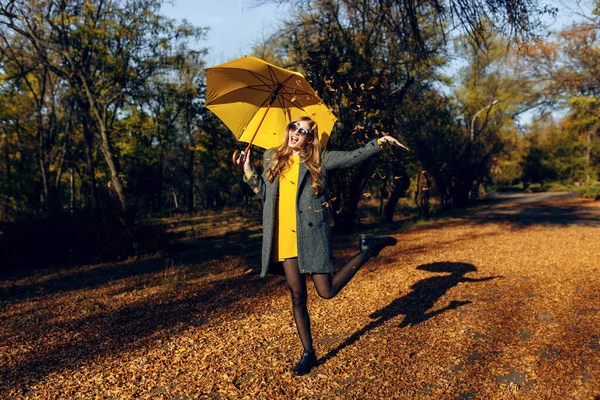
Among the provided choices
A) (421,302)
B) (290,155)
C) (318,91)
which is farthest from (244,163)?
(318,91)

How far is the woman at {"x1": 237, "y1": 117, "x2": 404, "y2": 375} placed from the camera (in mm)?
3092

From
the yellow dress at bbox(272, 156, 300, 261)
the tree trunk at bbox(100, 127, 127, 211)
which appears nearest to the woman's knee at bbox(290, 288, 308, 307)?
the yellow dress at bbox(272, 156, 300, 261)

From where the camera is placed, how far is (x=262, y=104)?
3682 millimetres

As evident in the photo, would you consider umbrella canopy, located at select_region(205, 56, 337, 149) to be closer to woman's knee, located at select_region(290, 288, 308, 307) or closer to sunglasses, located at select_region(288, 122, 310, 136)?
sunglasses, located at select_region(288, 122, 310, 136)

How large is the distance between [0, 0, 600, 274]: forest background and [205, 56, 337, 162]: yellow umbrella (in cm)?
83

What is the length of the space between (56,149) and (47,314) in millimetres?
22180

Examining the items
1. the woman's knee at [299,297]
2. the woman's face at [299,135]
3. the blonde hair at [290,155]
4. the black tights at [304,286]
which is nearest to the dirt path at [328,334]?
the black tights at [304,286]

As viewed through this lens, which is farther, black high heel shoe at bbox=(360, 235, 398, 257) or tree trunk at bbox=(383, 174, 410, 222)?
tree trunk at bbox=(383, 174, 410, 222)

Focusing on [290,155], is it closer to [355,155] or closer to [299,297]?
[355,155]

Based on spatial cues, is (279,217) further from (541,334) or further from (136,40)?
(136,40)

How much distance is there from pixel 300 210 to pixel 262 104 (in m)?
1.10

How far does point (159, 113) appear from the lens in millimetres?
24891

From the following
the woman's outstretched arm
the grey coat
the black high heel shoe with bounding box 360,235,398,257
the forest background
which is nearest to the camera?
the woman's outstretched arm

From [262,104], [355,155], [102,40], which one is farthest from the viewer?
[102,40]
